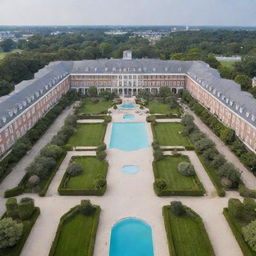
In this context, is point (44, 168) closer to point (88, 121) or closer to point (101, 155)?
point (101, 155)

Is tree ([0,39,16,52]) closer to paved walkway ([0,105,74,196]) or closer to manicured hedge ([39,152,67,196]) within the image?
paved walkway ([0,105,74,196])

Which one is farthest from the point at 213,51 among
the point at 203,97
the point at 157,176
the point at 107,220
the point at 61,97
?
the point at 107,220

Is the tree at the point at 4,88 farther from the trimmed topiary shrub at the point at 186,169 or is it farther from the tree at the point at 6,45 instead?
the tree at the point at 6,45

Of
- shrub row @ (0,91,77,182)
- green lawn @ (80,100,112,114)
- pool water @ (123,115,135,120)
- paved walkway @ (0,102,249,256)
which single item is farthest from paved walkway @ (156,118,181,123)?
shrub row @ (0,91,77,182)

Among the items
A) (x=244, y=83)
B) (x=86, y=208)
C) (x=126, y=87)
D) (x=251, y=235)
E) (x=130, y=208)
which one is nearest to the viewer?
(x=251, y=235)

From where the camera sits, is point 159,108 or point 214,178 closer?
point 214,178

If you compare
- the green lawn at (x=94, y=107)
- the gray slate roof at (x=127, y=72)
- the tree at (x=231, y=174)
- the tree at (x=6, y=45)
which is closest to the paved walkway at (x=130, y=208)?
the tree at (x=231, y=174)

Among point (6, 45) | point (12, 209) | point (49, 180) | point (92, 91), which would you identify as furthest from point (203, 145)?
point (6, 45)
